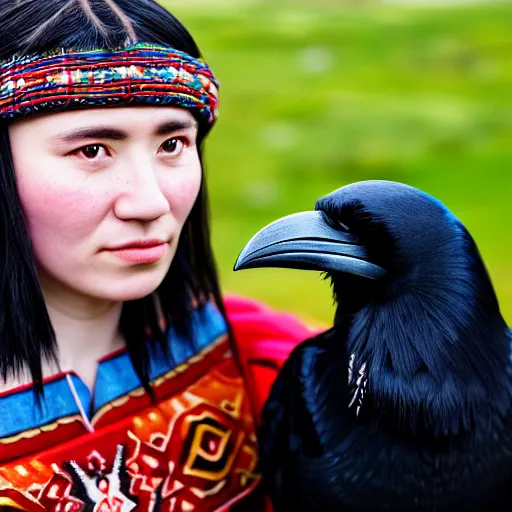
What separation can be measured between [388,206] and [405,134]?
559 centimetres

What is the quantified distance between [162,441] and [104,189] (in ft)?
1.77

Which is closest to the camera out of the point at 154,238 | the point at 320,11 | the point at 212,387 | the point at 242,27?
the point at 154,238

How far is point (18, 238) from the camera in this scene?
1.71m

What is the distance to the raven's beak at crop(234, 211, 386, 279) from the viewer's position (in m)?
1.65

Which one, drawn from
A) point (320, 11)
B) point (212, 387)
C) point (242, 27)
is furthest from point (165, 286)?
point (320, 11)

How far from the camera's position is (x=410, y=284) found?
165cm

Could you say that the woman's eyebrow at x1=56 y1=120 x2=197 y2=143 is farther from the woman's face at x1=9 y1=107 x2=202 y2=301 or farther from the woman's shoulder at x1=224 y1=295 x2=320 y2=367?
the woman's shoulder at x1=224 y1=295 x2=320 y2=367

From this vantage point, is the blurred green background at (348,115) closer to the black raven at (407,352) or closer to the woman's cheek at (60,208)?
the black raven at (407,352)

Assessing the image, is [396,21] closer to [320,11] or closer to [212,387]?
[320,11]

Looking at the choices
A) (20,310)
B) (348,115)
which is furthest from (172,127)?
(348,115)

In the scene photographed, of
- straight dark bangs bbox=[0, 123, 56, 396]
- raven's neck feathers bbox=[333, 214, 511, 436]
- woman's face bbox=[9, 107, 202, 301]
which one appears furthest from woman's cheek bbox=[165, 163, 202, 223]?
raven's neck feathers bbox=[333, 214, 511, 436]

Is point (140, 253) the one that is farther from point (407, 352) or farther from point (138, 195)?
point (407, 352)

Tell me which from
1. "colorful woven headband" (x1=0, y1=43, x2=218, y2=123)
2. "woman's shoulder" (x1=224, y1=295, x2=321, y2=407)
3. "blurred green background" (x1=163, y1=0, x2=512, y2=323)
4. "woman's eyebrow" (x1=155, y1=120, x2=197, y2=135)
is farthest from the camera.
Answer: "blurred green background" (x1=163, y1=0, x2=512, y2=323)

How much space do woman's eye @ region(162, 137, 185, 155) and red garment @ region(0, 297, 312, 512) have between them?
1.44ft
